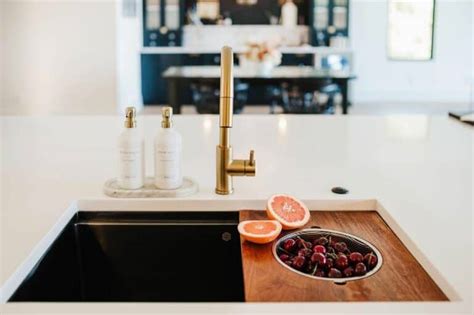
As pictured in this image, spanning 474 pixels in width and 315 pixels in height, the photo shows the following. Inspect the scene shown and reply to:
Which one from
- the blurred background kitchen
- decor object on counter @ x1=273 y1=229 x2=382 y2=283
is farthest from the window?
decor object on counter @ x1=273 y1=229 x2=382 y2=283

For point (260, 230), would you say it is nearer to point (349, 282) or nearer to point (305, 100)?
point (349, 282)

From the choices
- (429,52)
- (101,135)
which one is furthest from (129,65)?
(101,135)

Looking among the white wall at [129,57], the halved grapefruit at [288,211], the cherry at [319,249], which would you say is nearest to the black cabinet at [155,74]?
the white wall at [129,57]

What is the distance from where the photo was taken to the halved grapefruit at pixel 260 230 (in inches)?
52.9

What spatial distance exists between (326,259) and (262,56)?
580cm

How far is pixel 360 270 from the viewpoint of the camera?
124 centimetres

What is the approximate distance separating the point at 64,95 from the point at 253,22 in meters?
4.00

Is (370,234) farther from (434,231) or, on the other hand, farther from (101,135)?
(101,135)

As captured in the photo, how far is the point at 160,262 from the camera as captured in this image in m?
1.60

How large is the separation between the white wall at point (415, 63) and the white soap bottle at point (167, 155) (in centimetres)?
933

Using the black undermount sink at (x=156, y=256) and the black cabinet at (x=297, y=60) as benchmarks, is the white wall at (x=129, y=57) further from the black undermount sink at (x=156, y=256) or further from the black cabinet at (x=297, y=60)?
the black undermount sink at (x=156, y=256)

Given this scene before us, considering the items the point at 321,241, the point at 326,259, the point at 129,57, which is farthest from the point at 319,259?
the point at 129,57

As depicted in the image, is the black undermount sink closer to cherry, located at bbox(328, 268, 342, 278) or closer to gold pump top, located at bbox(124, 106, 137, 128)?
gold pump top, located at bbox(124, 106, 137, 128)

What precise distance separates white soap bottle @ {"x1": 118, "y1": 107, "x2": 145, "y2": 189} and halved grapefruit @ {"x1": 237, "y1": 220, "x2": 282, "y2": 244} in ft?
1.13
